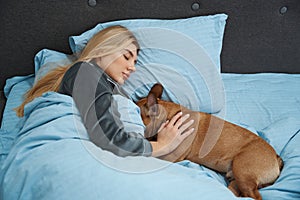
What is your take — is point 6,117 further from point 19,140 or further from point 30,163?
point 30,163

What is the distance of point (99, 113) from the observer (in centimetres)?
114

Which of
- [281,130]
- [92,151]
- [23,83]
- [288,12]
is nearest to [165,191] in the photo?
[92,151]

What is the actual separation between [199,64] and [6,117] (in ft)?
2.78

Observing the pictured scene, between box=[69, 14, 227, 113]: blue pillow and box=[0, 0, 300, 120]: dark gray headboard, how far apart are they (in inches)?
4.8

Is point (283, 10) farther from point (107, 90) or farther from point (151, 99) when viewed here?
point (107, 90)

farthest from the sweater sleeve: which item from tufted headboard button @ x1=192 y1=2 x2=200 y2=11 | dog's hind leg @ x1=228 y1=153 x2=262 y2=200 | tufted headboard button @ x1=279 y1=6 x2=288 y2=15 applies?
tufted headboard button @ x1=279 y1=6 x2=288 y2=15

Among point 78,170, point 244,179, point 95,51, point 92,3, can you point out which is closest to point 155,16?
point 92,3

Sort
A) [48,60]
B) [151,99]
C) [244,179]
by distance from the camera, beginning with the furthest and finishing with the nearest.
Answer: [48,60] < [151,99] < [244,179]

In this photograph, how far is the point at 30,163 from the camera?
0.99 meters

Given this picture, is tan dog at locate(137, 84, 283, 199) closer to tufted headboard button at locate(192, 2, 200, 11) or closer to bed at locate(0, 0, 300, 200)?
bed at locate(0, 0, 300, 200)

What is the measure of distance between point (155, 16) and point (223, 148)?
753mm

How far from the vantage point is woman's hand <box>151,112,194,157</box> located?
4.30ft

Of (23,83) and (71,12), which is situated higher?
(71,12)

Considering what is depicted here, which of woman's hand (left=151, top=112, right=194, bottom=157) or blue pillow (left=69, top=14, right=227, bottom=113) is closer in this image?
woman's hand (left=151, top=112, right=194, bottom=157)
